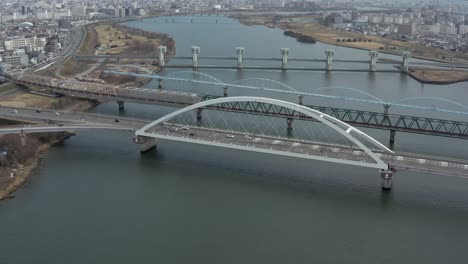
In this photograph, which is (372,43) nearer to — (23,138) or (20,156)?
(23,138)

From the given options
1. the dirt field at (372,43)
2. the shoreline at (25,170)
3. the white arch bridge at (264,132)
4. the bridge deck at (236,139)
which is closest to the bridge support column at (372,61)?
the dirt field at (372,43)

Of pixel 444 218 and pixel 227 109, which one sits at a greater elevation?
pixel 227 109

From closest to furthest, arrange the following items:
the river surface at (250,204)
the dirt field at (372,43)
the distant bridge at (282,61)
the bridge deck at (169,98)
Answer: the river surface at (250,204) → the bridge deck at (169,98) → the distant bridge at (282,61) → the dirt field at (372,43)

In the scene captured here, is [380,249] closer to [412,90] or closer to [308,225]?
[308,225]

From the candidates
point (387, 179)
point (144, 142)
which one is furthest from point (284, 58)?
point (387, 179)

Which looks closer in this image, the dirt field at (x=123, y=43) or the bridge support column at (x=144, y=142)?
the bridge support column at (x=144, y=142)

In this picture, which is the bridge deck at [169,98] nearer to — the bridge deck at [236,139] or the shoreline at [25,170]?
the bridge deck at [236,139]

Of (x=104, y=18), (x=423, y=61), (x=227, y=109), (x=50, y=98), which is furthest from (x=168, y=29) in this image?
(x=227, y=109)

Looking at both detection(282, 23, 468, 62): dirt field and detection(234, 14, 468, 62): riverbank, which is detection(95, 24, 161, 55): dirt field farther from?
detection(282, 23, 468, 62): dirt field
